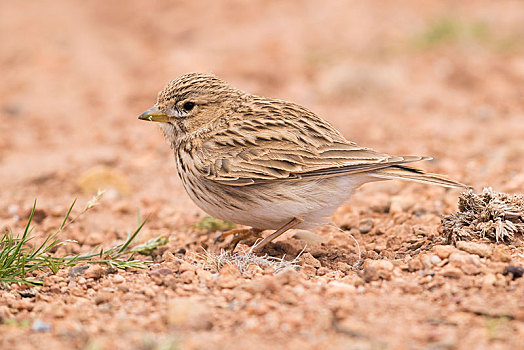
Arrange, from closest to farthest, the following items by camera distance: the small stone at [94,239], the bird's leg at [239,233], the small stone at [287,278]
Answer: the small stone at [287,278]
the bird's leg at [239,233]
the small stone at [94,239]

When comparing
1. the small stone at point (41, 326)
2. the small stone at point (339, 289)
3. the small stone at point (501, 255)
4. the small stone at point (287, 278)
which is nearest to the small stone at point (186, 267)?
the small stone at point (287, 278)

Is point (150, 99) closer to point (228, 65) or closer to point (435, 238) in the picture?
point (228, 65)

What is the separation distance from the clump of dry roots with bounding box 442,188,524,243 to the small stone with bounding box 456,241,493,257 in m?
0.23

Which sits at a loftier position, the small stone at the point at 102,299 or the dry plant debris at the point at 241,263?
the dry plant debris at the point at 241,263

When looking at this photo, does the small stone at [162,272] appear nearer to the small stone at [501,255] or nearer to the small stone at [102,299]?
the small stone at [102,299]

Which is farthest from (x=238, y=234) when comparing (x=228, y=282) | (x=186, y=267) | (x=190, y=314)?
(x=190, y=314)

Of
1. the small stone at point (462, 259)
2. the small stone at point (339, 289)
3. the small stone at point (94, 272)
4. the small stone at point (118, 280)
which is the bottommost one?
the small stone at point (94, 272)

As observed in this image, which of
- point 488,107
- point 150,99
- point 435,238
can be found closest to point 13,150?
point 150,99

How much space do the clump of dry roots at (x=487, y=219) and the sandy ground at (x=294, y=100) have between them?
16cm

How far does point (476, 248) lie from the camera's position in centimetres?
450

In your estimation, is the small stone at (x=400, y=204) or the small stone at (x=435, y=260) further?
the small stone at (x=400, y=204)

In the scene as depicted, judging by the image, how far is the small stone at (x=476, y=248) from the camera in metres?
4.45

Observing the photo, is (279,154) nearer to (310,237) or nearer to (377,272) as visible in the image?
(310,237)

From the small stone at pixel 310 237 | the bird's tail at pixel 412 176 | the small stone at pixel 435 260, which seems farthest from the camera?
the small stone at pixel 310 237
